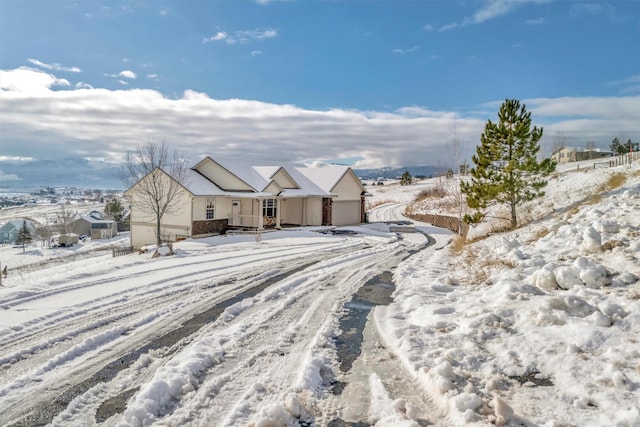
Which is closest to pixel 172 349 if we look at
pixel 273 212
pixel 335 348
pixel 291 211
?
pixel 335 348

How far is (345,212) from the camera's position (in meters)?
37.6

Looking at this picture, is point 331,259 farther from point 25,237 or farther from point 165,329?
point 25,237

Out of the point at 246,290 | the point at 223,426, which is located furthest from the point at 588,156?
the point at 223,426

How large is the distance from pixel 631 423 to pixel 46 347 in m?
7.91

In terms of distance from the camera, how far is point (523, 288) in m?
7.57

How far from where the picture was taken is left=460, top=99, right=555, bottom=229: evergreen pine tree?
56.2 ft

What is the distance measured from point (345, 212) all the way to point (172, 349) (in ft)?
104

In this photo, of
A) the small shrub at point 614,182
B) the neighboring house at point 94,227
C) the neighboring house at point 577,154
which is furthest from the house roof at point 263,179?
the neighboring house at point 577,154

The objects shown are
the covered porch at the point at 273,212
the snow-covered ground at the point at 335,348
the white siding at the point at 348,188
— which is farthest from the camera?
the white siding at the point at 348,188

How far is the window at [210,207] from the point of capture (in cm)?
2905

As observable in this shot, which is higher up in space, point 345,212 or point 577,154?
point 577,154

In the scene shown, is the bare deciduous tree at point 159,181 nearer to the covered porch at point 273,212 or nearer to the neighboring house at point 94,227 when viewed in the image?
the covered porch at point 273,212

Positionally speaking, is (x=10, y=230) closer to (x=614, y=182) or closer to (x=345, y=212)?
(x=345, y=212)

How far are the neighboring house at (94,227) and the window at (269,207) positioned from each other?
42886 mm
